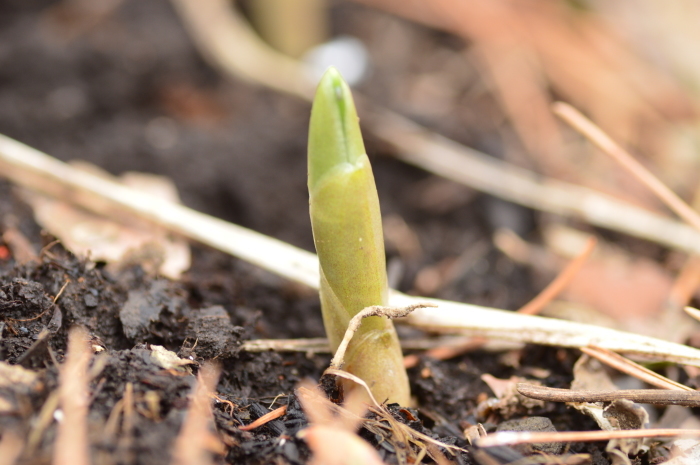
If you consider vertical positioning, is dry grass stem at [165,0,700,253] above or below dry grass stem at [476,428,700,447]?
below

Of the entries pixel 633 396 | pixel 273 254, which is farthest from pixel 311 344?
pixel 633 396

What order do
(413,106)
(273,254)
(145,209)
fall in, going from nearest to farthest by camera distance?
(273,254) < (145,209) < (413,106)

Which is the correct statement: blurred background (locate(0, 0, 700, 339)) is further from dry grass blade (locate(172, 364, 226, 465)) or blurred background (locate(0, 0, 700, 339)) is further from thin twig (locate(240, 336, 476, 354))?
dry grass blade (locate(172, 364, 226, 465))

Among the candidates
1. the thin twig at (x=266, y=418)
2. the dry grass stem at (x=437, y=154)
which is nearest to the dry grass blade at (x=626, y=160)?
the dry grass stem at (x=437, y=154)

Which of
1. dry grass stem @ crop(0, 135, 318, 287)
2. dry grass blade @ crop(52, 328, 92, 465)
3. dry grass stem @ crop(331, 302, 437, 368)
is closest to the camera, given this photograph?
dry grass blade @ crop(52, 328, 92, 465)

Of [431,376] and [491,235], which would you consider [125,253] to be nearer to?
[431,376]

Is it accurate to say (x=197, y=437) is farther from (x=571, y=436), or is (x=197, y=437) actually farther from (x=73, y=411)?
(x=571, y=436)

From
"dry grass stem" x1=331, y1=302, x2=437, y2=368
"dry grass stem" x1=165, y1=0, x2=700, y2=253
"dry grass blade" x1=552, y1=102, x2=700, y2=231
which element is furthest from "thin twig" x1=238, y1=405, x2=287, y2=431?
"dry grass stem" x1=165, y1=0, x2=700, y2=253
